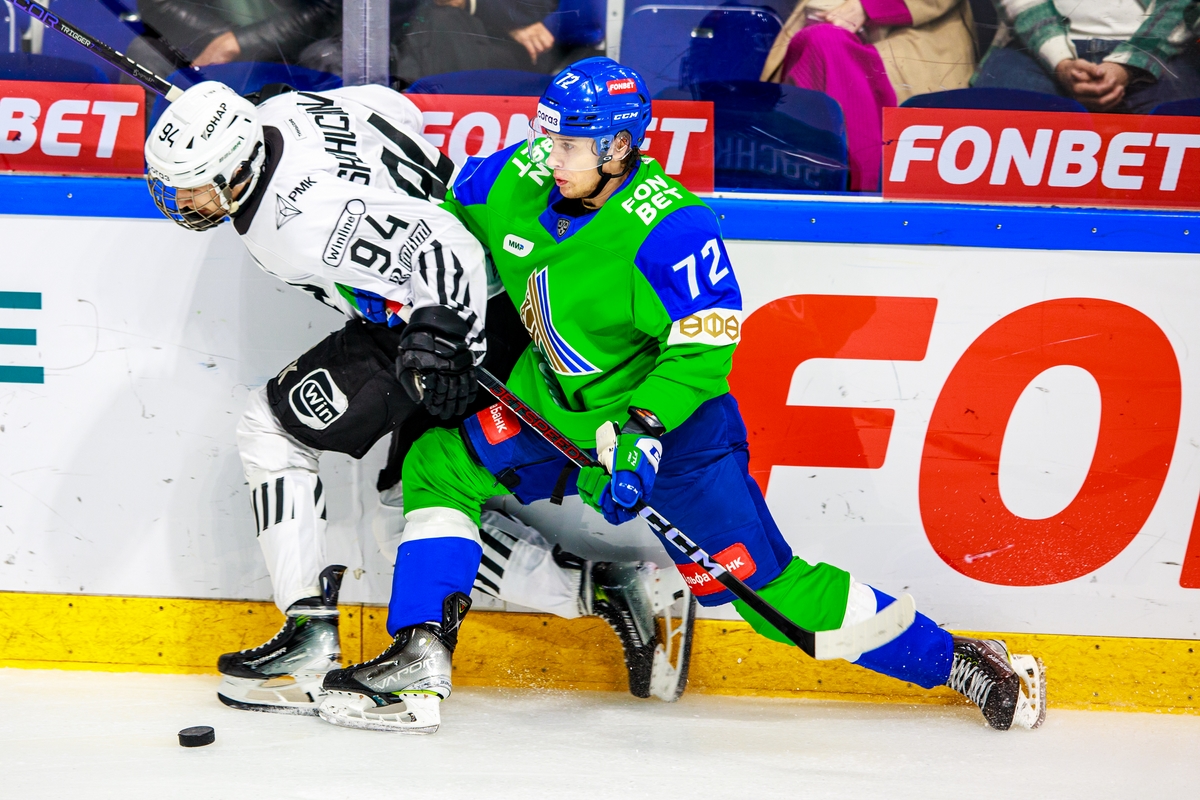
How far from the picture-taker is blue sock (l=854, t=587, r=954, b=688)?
2.33 meters

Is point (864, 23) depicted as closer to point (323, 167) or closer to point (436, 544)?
point (323, 167)

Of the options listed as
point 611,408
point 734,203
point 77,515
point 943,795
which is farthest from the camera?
point 77,515

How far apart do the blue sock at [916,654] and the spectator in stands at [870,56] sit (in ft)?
3.22

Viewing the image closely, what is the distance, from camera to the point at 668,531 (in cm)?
226

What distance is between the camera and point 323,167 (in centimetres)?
219

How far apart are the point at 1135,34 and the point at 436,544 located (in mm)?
1906

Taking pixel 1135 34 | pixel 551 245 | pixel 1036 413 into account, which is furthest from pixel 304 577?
pixel 1135 34

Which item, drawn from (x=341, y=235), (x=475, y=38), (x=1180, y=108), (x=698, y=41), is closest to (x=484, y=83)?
(x=475, y=38)

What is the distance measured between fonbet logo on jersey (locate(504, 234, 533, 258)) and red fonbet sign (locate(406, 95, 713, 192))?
0.41m

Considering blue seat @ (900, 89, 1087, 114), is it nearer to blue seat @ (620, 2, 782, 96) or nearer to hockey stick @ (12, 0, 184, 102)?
blue seat @ (620, 2, 782, 96)

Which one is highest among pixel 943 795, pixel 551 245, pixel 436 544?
pixel 551 245

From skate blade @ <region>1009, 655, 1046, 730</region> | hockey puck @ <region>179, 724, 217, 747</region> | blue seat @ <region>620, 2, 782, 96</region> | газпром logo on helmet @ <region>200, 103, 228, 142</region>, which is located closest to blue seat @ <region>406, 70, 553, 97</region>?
blue seat @ <region>620, 2, 782, 96</region>

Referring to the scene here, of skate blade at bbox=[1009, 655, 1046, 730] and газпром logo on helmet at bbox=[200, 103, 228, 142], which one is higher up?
газпром logo on helmet at bbox=[200, 103, 228, 142]

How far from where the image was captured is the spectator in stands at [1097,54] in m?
2.46
